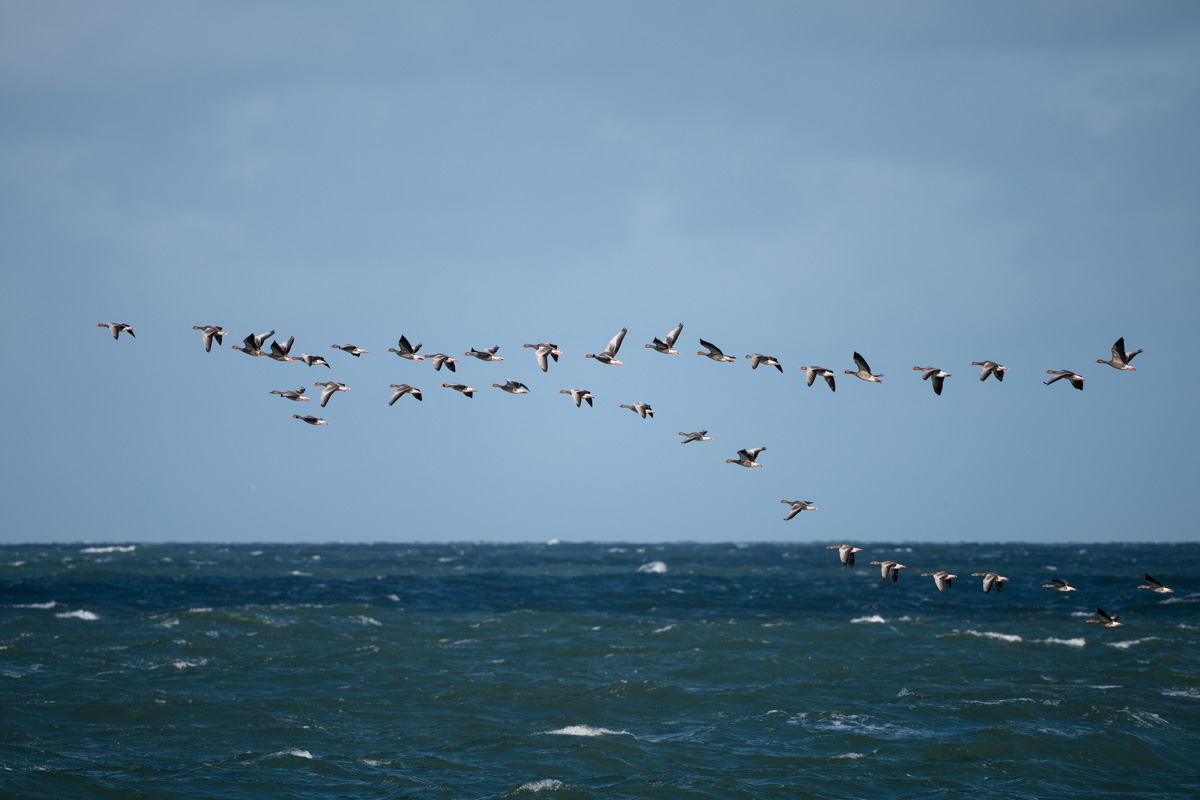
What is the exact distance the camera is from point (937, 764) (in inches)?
1108

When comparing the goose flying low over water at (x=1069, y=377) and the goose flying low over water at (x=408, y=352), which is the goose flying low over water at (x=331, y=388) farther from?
the goose flying low over water at (x=1069, y=377)

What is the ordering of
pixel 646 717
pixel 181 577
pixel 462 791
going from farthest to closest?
pixel 181 577
pixel 646 717
pixel 462 791

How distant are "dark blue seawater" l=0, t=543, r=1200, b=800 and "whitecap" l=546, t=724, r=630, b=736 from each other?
24 cm

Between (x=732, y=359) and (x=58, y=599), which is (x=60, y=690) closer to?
(x=732, y=359)

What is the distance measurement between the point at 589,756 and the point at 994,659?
71.8ft

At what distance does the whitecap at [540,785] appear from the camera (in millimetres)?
25750

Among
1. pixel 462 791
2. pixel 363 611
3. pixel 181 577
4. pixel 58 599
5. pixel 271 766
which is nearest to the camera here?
pixel 462 791

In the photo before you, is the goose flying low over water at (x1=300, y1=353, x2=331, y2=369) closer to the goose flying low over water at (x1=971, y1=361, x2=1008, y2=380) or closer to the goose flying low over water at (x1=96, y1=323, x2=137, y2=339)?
the goose flying low over water at (x1=96, y1=323, x2=137, y2=339)

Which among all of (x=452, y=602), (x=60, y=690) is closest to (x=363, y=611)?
(x=452, y=602)

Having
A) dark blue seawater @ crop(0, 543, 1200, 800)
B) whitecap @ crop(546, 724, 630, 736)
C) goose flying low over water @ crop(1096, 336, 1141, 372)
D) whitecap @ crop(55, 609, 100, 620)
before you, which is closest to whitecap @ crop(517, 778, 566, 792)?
dark blue seawater @ crop(0, 543, 1200, 800)

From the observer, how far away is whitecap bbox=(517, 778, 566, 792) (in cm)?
2575

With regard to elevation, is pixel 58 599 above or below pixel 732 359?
below

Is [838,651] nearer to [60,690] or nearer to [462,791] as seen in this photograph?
[462,791]

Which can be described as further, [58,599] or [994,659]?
[58,599]
